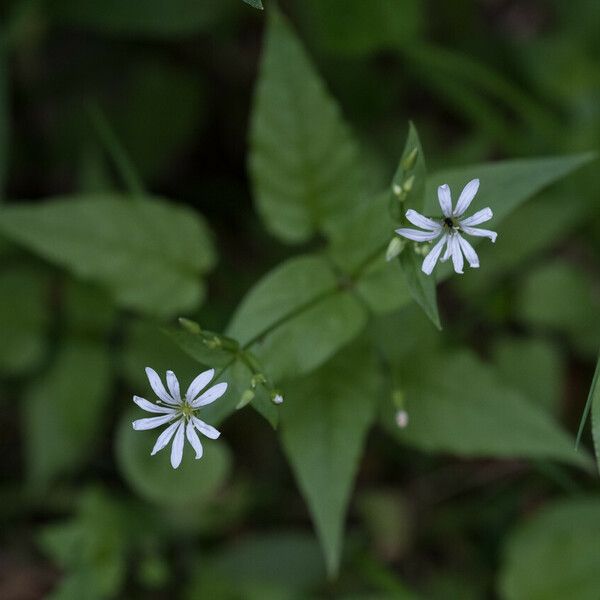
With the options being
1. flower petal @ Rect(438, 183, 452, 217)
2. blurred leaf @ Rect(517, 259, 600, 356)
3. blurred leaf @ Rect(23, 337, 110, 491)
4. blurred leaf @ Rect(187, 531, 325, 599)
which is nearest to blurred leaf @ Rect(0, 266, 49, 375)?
blurred leaf @ Rect(23, 337, 110, 491)

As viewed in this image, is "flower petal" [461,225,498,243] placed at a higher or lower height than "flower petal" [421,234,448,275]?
higher

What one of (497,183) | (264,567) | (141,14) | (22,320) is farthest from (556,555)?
(141,14)

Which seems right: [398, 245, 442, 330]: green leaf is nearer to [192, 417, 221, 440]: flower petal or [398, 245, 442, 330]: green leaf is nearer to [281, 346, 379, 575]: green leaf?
[192, 417, 221, 440]: flower petal

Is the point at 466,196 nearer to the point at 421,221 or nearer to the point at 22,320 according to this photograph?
the point at 421,221

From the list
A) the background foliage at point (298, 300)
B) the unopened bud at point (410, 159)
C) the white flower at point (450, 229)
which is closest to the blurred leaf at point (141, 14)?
the background foliage at point (298, 300)

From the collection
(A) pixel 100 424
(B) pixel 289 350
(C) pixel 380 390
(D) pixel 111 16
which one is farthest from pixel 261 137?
(A) pixel 100 424
